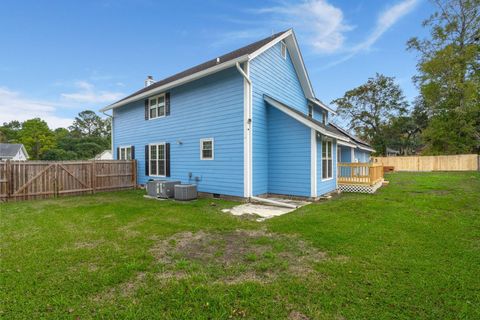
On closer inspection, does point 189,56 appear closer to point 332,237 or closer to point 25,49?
point 25,49

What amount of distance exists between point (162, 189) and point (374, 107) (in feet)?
116

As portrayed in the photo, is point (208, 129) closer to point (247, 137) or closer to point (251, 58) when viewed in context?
point (247, 137)

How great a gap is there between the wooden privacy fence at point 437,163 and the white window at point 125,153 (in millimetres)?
22390

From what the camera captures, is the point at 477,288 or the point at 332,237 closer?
the point at 477,288

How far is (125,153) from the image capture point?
48.0 ft

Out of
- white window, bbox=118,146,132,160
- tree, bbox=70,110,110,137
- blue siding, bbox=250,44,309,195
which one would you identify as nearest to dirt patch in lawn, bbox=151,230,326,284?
Result: blue siding, bbox=250,44,309,195

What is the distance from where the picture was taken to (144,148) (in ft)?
42.8

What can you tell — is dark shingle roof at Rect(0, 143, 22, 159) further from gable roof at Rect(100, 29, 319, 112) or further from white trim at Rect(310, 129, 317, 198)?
white trim at Rect(310, 129, 317, 198)

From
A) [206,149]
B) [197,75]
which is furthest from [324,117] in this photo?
[197,75]

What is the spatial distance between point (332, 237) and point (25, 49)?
1880 cm

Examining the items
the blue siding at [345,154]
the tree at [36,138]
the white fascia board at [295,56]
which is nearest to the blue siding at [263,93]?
the white fascia board at [295,56]

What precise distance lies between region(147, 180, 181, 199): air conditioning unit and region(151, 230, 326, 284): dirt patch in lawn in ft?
16.1

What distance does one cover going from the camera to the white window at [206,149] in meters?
9.76

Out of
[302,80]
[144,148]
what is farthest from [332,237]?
[144,148]
